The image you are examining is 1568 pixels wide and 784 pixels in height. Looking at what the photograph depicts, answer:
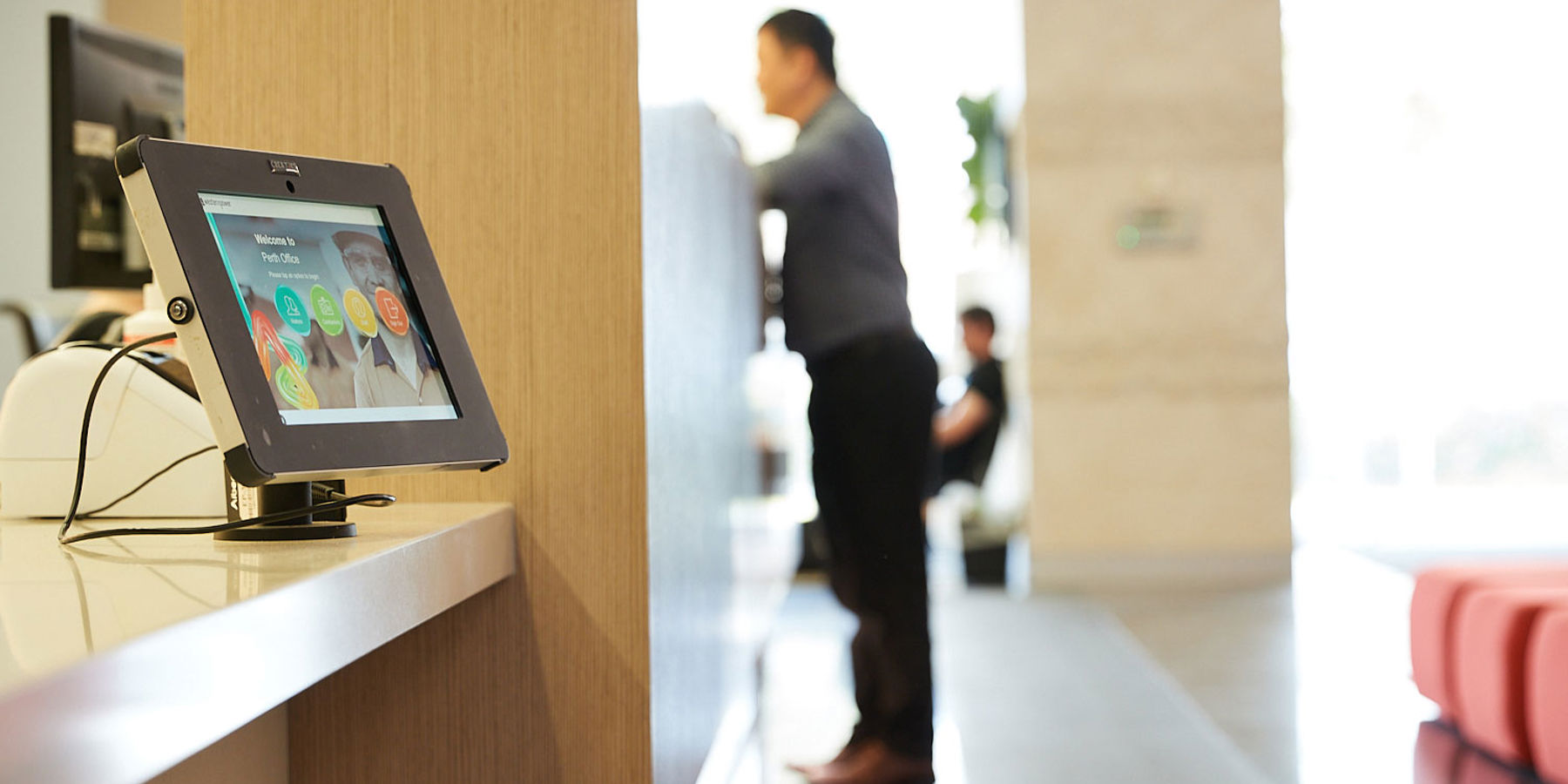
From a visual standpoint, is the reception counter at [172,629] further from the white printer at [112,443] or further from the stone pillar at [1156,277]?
the stone pillar at [1156,277]

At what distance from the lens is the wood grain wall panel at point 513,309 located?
1.30 metres

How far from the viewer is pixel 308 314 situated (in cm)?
93

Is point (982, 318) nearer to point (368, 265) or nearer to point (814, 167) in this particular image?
point (814, 167)

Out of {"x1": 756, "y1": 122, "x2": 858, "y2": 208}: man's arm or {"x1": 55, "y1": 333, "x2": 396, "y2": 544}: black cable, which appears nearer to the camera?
{"x1": 55, "y1": 333, "x2": 396, "y2": 544}: black cable

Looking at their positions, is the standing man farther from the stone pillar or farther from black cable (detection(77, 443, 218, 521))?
the stone pillar

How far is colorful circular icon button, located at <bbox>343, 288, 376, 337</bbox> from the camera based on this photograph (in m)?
0.96

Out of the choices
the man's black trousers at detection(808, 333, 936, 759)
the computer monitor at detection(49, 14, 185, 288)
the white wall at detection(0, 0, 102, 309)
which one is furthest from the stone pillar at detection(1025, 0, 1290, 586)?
the computer monitor at detection(49, 14, 185, 288)

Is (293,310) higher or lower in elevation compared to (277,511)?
higher

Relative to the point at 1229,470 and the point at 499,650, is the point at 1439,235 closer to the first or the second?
the point at 1229,470

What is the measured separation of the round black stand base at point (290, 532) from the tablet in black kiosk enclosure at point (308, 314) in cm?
9

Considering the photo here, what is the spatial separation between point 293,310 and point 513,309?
0.41 meters

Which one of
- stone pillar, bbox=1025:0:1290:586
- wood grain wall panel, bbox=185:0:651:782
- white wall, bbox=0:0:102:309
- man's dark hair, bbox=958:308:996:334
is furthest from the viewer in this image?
stone pillar, bbox=1025:0:1290:586

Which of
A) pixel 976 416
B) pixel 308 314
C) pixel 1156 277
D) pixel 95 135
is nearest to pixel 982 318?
pixel 976 416

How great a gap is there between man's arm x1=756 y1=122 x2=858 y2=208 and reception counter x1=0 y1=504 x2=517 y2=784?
1.15m
